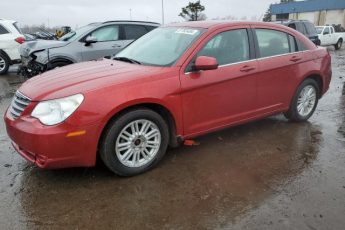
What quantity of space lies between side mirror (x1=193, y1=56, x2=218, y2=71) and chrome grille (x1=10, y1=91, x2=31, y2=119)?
1875mm

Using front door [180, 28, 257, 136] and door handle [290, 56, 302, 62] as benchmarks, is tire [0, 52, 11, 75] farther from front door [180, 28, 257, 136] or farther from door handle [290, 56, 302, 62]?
door handle [290, 56, 302, 62]

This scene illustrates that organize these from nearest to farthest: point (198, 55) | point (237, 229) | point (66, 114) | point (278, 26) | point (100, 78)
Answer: point (237, 229)
point (66, 114)
point (100, 78)
point (198, 55)
point (278, 26)

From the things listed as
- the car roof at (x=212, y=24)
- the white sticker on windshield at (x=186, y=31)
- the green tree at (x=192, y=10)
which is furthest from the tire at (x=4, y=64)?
the green tree at (x=192, y=10)

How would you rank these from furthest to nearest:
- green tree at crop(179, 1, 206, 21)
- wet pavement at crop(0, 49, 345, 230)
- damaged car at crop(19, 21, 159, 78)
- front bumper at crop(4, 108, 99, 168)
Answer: green tree at crop(179, 1, 206, 21), damaged car at crop(19, 21, 159, 78), front bumper at crop(4, 108, 99, 168), wet pavement at crop(0, 49, 345, 230)

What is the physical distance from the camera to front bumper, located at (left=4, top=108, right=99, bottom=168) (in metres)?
3.53

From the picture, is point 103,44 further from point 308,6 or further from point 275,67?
point 308,6

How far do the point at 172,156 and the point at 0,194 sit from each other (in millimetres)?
1995

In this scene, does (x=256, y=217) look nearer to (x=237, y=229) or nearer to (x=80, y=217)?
(x=237, y=229)

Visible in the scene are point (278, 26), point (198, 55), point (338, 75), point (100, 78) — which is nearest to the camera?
point (100, 78)

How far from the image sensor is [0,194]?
12.2 ft

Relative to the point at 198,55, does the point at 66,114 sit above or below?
below

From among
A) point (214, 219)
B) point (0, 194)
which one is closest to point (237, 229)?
point (214, 219)

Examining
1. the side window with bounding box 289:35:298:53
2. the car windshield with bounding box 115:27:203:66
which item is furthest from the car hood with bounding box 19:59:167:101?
the side window with bounding box 289:35:298:53

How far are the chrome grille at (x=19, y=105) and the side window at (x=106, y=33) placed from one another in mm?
5729
